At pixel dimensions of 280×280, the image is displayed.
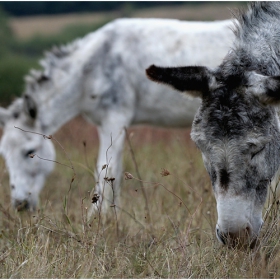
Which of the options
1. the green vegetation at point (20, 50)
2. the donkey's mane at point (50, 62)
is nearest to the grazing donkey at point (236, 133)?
A: the donkey's mane at point (50, 62)

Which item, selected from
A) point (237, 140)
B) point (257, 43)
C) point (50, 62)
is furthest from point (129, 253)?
point (50, 62)

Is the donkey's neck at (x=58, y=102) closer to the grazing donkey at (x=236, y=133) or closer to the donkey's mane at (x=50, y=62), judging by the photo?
the donkey's mane at (x=50, y=62)

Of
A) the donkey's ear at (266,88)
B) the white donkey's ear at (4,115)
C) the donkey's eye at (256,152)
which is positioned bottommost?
the white donkey's ear at (4,115)

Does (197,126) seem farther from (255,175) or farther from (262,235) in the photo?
(262,235)

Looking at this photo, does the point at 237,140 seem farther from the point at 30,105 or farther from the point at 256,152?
the point at 30,105

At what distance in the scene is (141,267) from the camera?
130 inches

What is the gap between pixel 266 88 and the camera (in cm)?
289

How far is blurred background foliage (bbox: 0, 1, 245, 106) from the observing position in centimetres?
1397

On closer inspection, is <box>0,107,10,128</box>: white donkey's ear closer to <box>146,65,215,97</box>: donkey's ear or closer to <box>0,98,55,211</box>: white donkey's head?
<box>0,98,55,211</box>: white donkey's head

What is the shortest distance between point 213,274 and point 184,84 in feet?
3.81

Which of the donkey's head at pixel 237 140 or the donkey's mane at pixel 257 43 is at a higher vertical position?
the donkey's mane at pixel 257 43

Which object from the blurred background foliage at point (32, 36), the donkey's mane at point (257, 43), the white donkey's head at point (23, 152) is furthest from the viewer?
the blurred background foliage at point (32, 36)

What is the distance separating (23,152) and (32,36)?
17302mm

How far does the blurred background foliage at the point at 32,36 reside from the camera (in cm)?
1397
